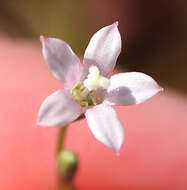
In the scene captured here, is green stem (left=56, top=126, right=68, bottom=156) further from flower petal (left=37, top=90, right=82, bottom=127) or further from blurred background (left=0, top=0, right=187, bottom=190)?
blurred background (left=0, top=0, right=187, bottom=190)

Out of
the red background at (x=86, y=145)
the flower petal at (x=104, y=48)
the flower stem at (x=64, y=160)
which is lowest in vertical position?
the red background at (x=86, y=145)

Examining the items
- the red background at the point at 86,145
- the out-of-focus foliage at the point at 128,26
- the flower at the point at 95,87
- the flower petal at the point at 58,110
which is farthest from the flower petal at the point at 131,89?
the out-of-focus foliage at the point at 128,26

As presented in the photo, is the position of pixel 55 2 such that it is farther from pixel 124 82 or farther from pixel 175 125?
pixel 124 82

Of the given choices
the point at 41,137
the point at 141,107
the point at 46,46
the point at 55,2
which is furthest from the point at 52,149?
the point at 55,2

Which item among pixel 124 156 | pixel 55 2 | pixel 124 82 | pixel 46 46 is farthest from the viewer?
pixel 55 2

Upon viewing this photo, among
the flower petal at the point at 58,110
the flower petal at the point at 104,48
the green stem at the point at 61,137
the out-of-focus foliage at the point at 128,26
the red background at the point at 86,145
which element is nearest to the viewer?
the flower petal at the point at 58,110

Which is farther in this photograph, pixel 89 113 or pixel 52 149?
pixel 52 149

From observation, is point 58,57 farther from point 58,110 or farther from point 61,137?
point 61,137

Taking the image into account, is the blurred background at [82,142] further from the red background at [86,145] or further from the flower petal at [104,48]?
the flower petal at [104,48]
